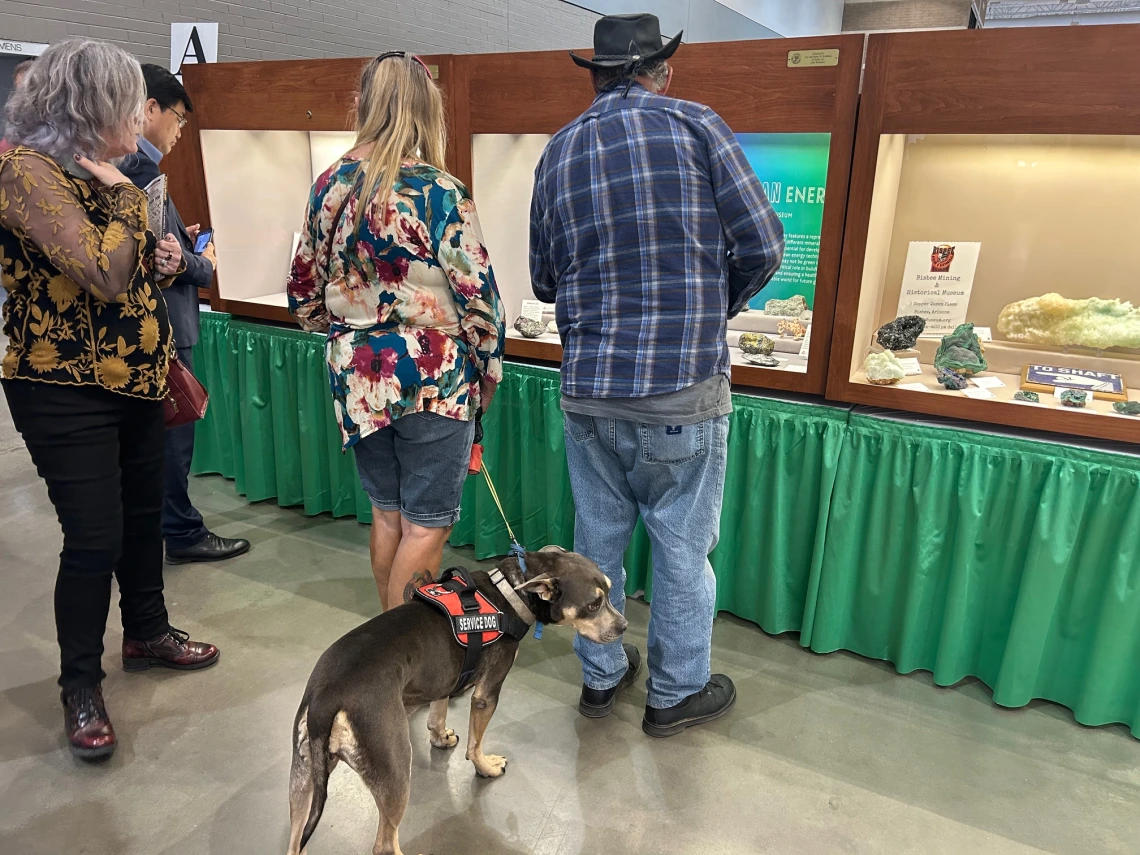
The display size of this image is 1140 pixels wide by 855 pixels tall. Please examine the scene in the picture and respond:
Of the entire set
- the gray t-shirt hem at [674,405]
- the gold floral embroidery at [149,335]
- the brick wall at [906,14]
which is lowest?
the gray t-shirt hem at [674,405]

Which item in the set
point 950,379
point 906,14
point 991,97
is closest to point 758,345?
point 950,379

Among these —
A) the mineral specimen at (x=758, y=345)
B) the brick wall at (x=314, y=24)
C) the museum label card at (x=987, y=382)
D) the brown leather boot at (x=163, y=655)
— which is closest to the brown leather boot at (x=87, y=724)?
the brown leather boot at (x=163, y=655)

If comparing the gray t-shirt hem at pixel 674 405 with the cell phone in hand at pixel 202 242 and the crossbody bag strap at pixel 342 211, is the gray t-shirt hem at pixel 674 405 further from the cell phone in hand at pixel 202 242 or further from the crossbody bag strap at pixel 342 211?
the cell phone in hand at pixel 202 242

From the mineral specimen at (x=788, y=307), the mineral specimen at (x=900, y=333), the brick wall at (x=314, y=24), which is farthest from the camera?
the brick wall at (x=314, y=24)

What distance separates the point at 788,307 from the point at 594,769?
1.69 metres

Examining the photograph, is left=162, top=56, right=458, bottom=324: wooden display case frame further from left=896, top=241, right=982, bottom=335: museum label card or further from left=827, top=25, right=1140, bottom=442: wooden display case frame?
left=896, top=241, right=982, bottom=335: museum label card

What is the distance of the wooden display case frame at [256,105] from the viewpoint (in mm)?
2889

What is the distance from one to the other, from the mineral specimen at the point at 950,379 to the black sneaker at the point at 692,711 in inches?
44.3

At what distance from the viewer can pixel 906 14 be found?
12.2 meters

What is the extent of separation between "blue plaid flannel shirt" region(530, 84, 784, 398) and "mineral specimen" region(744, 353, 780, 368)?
2.37 ft

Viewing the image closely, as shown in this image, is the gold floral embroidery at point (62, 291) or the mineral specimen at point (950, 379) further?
the mineral specimen at point (950, 379)

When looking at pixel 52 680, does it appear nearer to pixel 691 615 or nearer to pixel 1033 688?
pixel 691 615

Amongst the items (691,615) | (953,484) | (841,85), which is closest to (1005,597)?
(953,484)

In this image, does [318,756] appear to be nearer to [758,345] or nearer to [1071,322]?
[758,345]
